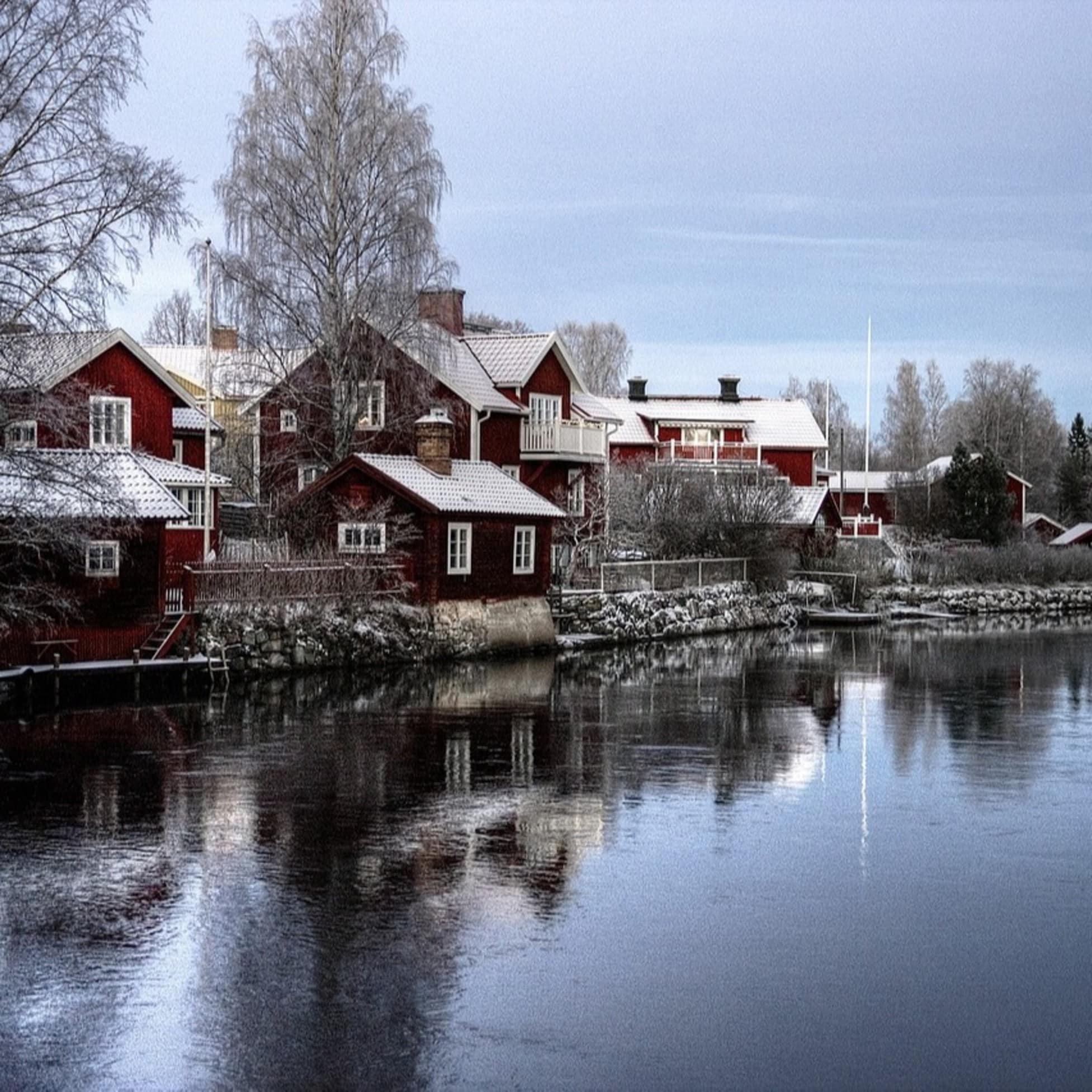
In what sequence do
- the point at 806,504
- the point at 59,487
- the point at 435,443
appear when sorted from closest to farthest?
the point at 59,487
the point at 435,443
the point at 806,504

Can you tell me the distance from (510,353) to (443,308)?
232cm

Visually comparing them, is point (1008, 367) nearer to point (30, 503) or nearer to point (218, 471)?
point (218, 471)

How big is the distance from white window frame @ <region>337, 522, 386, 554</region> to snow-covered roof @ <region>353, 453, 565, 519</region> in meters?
1.09

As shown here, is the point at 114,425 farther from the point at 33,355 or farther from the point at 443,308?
the point at 33,355

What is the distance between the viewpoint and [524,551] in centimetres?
3512

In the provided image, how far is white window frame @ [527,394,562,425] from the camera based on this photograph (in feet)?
138

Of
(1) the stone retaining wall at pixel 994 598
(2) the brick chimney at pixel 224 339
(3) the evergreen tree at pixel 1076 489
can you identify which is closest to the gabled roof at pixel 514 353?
(2) the brick chimney at pixel 224 339

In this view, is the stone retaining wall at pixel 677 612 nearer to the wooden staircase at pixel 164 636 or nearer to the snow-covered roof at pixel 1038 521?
the wooden staircase at pixel 164 636

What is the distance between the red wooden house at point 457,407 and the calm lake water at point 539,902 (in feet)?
45.9

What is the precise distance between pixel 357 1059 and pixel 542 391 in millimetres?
34619

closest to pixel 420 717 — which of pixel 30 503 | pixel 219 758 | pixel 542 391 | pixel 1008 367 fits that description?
pixel 219 758

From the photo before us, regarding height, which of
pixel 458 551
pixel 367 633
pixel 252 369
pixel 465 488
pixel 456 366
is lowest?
pixel 367 633

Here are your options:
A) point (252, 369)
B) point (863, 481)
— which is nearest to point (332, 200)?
point (252, 369)

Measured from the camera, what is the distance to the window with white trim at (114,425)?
33.0 metres
